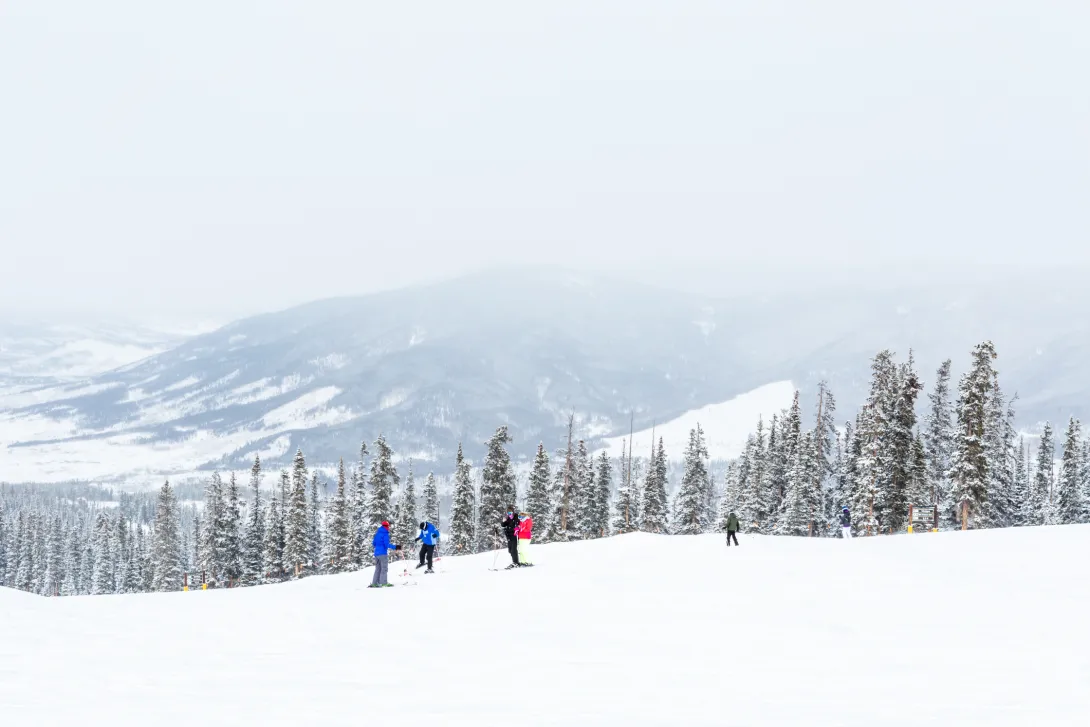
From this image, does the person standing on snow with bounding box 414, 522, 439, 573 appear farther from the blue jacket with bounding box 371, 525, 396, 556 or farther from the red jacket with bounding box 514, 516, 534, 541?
the red jacket with bounding box 514, 516, 534, 541

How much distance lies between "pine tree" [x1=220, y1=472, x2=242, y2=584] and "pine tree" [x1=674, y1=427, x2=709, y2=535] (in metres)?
44.6

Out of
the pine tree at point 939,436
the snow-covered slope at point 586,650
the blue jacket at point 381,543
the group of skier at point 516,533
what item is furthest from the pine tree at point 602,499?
the blue jacket at point 381,543

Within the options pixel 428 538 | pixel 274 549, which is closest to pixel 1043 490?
pixel 428 538

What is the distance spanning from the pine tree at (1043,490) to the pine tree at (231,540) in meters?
74.7

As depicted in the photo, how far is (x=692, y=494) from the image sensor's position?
74.8m

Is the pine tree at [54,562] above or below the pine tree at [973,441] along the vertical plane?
below

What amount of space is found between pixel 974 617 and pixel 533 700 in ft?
40.4

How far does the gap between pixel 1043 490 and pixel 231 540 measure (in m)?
80.3

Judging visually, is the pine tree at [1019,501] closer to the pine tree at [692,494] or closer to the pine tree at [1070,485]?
the pine tree at [1070,485]

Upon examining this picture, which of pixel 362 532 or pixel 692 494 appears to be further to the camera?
pixel 692 494

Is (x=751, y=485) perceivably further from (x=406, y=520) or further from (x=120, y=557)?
(x=120, y=557)

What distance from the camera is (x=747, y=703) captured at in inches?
434

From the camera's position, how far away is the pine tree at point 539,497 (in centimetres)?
7012

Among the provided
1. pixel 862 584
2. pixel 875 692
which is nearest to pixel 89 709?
pixel 875 692
